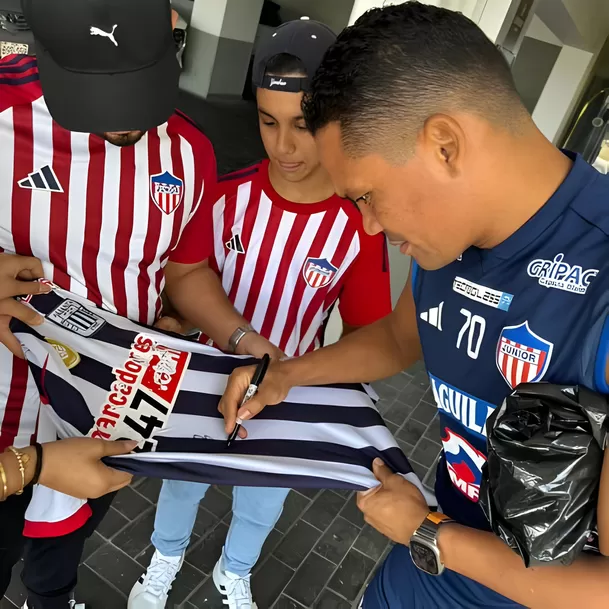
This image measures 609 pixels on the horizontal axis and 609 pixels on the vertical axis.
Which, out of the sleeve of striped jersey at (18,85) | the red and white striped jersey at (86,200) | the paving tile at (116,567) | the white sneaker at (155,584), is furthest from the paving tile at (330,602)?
the sleeve of striped jersey at (18,85)

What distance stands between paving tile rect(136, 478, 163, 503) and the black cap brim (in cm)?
185

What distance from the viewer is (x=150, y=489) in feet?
8.23

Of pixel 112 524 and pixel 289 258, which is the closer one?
pixel 289 258

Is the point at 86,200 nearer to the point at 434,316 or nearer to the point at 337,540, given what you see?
the point at 434,316

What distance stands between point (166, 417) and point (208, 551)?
1.23 meters

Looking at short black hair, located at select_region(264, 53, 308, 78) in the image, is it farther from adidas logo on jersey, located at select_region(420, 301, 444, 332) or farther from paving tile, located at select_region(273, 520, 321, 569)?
paving tile, located at select_region(273, 520, 321, 569)

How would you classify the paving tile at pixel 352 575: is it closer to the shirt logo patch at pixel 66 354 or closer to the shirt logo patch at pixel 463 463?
the shirt logo patch at pixel 463 463

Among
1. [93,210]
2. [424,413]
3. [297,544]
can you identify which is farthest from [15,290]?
[424,413]

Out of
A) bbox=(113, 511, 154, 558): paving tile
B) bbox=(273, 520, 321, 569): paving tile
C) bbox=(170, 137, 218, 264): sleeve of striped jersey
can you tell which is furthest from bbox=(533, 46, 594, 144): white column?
bbox=(113, 511, 154, 558): paving tile

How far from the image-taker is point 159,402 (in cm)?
138

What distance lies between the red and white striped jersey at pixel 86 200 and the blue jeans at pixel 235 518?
76cm

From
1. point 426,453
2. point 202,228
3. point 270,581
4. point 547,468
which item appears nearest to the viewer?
point 547,468

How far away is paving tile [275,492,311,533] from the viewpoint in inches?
98.7

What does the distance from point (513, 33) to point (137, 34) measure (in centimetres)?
248
